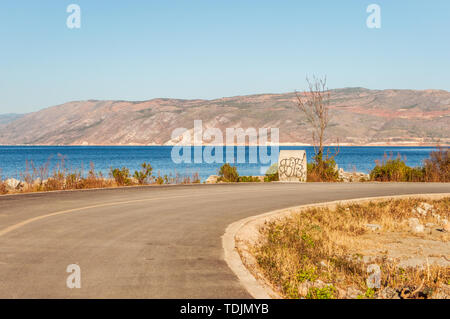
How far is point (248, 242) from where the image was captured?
9.07 m

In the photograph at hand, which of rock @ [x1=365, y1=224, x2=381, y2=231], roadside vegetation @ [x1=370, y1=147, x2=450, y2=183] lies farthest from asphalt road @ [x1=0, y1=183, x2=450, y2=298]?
roadside vegetation @ [x1=370, y1=147, x2=450, y2=183]

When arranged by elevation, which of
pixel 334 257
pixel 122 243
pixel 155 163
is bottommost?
pixel 155 163

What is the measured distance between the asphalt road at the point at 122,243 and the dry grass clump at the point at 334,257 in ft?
3.02

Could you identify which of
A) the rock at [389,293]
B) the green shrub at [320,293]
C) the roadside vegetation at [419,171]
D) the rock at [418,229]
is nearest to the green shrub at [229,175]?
the roadside vegetation at [419,171]

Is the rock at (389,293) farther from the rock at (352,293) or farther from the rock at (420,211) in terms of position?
the rock at (420,211)

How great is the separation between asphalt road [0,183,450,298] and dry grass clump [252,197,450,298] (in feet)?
3.02

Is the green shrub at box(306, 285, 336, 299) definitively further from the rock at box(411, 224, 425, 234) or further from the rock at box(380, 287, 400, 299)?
the rock at box(411, 224, 425, 234)

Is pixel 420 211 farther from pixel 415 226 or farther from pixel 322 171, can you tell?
pixel 322 171

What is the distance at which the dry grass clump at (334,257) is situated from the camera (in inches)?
266

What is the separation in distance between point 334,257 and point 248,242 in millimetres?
1732

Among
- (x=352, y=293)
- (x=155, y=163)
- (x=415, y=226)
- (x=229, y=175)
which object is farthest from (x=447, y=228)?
(x=155, y=163)

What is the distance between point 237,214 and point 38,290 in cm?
711
